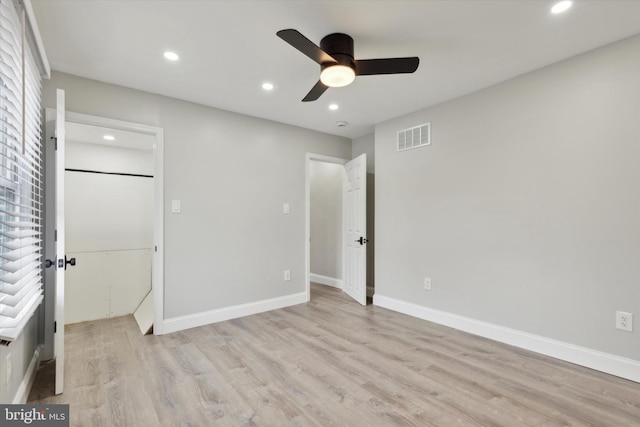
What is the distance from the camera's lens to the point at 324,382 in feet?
7.31

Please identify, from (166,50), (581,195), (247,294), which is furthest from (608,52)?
(247,294)

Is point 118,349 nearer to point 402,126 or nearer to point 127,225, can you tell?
point 127,225

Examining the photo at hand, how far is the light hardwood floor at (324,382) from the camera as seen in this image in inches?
72.8

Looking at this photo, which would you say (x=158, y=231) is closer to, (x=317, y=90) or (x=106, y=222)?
(x=106, y=222)

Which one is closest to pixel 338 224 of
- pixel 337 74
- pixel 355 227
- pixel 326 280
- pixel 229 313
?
pixel 355 227

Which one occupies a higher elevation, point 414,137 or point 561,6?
point 561,6

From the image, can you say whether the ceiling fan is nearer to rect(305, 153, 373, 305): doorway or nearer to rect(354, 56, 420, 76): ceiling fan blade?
rect(354, 56, 420, 76): ceiling fan blade

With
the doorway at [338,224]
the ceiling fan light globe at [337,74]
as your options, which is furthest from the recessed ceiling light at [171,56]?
the doorway at [338,224]

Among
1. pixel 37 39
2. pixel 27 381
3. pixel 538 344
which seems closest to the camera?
pixel 37 39

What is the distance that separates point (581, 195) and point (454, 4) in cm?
184

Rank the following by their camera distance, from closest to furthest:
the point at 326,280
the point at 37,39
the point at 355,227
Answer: the point at 37,39, the point at 355,227, the point at 326,280

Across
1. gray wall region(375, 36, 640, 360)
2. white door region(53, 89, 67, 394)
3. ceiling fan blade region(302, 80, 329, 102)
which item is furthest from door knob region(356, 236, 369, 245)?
white door region(53, 89, 67, 394)

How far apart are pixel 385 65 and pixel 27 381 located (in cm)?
332

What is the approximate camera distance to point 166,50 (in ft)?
7.75
